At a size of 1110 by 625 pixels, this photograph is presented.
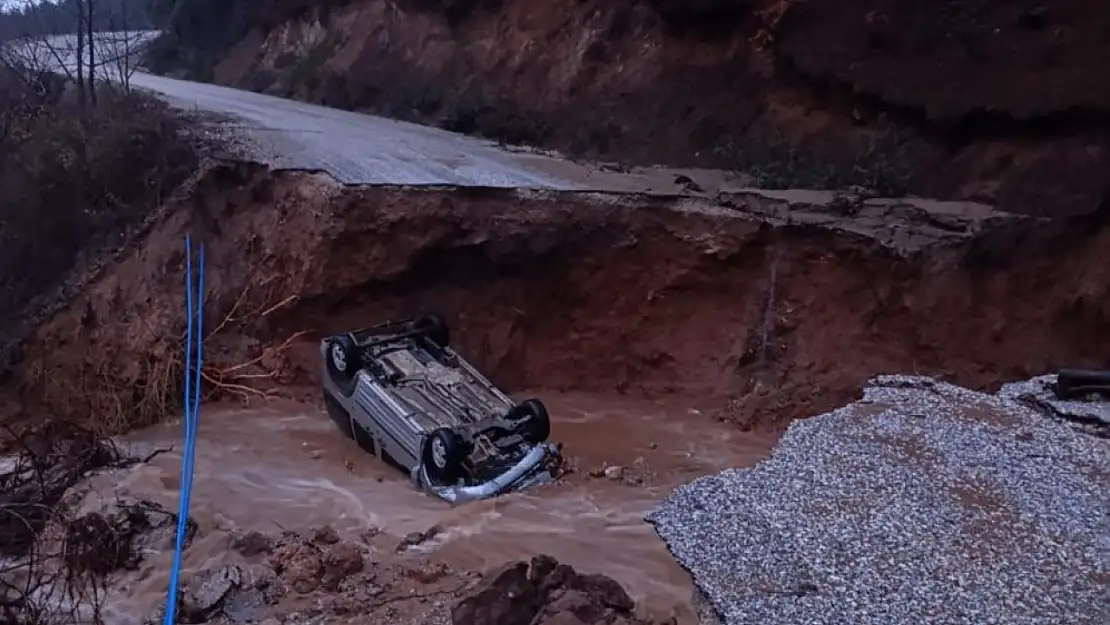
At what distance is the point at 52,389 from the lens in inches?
405

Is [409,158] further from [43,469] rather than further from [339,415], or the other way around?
[43,469]

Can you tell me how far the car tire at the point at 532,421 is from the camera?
8.27 metres

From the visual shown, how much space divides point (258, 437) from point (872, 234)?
5892 mm

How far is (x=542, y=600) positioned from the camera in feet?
16.6

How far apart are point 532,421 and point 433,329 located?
68.9 inches

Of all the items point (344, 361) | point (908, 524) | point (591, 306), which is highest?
Answer: point (591, 306)

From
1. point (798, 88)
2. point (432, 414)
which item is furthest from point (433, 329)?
point (798, 88)

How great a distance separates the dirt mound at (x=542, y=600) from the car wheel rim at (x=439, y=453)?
2.52m

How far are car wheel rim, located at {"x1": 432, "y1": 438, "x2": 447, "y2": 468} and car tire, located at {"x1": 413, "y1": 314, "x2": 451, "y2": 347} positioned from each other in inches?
71.7

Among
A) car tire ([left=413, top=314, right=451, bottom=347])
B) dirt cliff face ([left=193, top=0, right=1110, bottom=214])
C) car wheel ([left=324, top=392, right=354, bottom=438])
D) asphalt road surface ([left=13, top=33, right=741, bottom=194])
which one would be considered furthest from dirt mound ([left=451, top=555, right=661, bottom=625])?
dirt cliff face ([left=193, top=0, right=1110, bottom=214])

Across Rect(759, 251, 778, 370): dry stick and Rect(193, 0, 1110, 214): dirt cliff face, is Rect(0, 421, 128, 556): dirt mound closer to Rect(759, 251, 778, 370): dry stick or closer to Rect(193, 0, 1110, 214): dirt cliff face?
Rect(759, 251, 778, 370): dry stick

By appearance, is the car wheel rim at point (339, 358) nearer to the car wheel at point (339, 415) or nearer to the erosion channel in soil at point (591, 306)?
the car wheel at point (339, 415)

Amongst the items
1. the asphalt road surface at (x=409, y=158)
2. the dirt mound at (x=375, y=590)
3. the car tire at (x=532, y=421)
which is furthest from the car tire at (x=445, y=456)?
the asphalt road surface at (x=409, y=158)

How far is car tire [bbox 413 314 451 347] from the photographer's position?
9.58 meters
